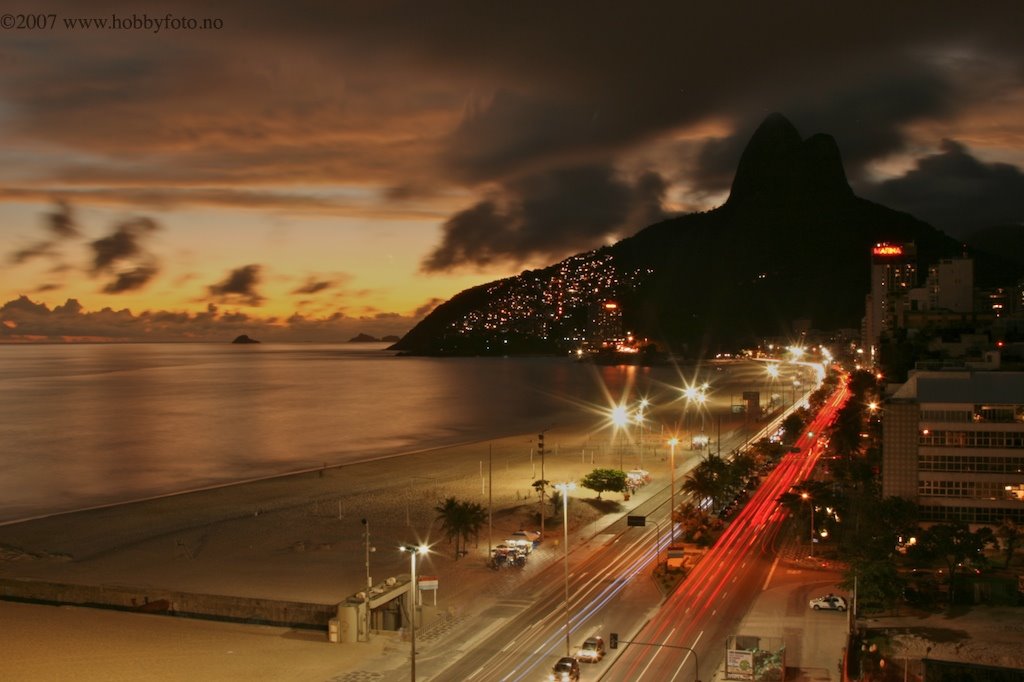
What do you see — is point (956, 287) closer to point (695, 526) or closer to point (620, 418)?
point (620, 418)

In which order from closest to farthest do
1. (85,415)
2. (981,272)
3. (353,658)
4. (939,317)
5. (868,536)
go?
1. (353,658)
2. (868,536)
3. (939,317)
4. (85,415)
5. (981,272)

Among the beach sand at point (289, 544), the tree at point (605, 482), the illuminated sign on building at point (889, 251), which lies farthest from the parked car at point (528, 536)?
the illuminated sign on building at point (889, 251)

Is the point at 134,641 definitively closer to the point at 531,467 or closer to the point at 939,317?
the point at 531,467

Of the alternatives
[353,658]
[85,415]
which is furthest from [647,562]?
[85,415]

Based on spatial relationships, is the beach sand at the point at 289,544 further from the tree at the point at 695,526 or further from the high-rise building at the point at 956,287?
the high-rise building at the point at 956,287

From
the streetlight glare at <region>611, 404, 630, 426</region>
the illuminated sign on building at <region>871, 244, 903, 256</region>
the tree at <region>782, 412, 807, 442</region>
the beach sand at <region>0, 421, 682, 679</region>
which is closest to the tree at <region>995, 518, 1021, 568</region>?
the beach sand at <region>0, 421, 682, 679</region>

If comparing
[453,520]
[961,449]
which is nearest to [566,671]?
[453,520]

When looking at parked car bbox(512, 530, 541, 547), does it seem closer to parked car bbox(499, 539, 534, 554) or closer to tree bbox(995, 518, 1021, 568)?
parked car bbox(499, 539, 534, 554)
